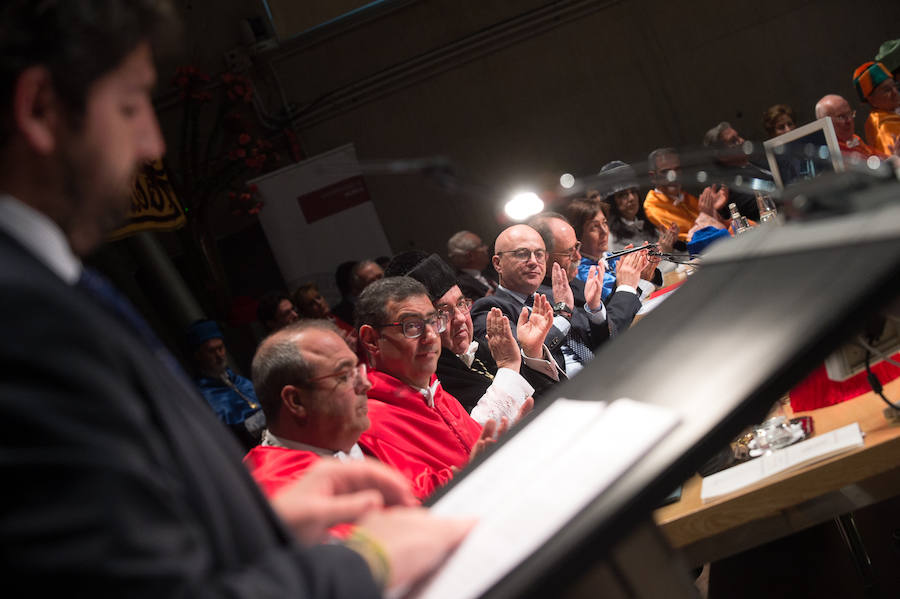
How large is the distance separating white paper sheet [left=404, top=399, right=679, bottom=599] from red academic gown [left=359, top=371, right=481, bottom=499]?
1242 mm

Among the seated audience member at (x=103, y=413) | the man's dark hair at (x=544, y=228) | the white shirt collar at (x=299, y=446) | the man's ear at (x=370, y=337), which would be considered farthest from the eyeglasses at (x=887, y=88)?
the seated audience member at (x=103, y=413)

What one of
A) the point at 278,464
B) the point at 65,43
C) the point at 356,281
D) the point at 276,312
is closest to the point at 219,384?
the point at 276,312

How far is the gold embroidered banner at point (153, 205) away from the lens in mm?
4797

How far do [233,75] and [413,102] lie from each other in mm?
1628

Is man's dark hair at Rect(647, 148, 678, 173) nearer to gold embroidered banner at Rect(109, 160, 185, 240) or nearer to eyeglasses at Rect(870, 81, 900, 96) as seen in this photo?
eyeglasses at Rect(870, 81, 900, 96)

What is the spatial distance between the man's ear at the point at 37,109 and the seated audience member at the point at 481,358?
1.96m

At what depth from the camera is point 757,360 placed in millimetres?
770

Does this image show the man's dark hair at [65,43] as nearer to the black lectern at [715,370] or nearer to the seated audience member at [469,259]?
the black lectern at [715,370]

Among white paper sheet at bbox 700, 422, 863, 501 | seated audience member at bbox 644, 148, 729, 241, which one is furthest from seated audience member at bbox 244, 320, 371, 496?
seated audience member at bbox 644, 148, 729, 241

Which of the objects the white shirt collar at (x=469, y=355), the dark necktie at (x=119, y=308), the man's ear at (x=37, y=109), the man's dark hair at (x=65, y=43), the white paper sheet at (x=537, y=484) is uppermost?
the man's dark hair at (x=65, y=43)

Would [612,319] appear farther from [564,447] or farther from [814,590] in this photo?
[564,447]

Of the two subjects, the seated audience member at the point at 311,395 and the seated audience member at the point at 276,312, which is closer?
the seated audience member at the point at 311,395

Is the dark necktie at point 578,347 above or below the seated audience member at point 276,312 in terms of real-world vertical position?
below

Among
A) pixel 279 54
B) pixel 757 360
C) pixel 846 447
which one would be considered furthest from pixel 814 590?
pixel 279 54
